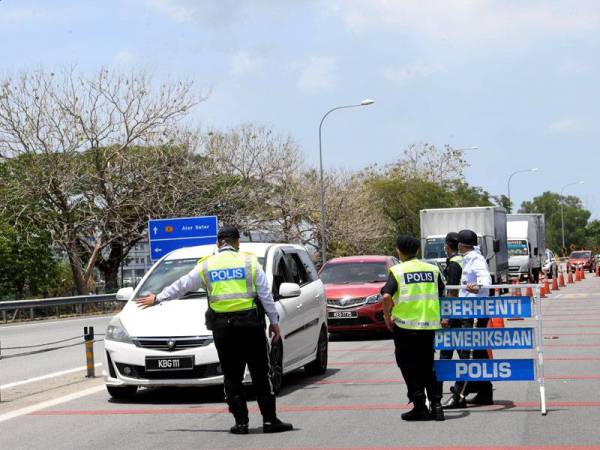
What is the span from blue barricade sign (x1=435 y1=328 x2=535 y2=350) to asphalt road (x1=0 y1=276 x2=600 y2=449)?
1.91 ft

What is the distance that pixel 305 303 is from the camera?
1330 centimetres

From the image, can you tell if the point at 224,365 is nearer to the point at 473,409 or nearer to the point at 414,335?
the point at 414,335

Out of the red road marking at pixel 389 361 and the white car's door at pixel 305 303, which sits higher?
the white car's door at pixel 305 303

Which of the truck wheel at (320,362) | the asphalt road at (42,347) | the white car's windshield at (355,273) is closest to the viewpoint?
the truck wheel at (320,362)

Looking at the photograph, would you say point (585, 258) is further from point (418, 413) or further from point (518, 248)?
point (418, 413)

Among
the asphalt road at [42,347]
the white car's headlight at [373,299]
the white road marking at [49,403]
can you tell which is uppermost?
the white car's headlight at [373,299]

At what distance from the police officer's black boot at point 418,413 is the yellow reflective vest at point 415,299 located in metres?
0.65

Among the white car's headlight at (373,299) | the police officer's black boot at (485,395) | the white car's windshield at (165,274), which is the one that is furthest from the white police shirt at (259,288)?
the white car's headlight at (373,299)

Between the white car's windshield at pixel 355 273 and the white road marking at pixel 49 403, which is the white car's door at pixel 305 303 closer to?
the white road marking at pixel 49 403

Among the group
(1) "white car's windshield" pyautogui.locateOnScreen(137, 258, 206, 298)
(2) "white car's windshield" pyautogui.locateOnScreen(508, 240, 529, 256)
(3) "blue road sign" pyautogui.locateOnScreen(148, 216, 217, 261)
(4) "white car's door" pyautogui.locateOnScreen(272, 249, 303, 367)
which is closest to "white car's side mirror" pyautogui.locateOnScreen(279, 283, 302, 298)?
(4) "white car's door" pyautogui.locateOnScreen(272, 249, 303, 367)

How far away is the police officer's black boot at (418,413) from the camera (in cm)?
959

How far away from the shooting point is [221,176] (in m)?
51.5

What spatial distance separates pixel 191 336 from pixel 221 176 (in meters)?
40.5

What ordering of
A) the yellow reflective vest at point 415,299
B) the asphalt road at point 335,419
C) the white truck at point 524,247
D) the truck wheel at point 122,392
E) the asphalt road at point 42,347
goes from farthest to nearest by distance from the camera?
the white truck at point 524,247 → the asphalt road at point 42,347 → the truck wheel at point 122,392 → the yellow reflective vest at point 415,299 → the asphalt road at point 335,419
